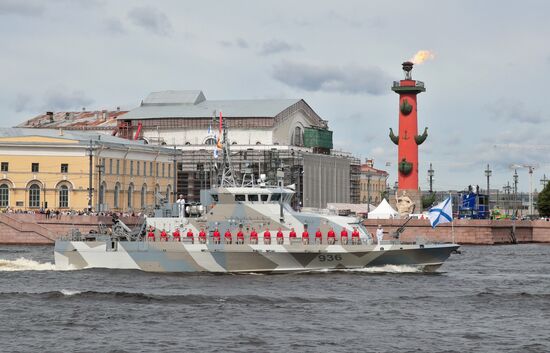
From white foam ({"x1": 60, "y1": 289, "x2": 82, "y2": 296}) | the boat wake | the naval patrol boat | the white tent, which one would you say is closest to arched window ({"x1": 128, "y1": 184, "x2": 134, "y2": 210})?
the white tent

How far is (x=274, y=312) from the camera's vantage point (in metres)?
41.8

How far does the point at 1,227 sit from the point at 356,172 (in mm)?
72159

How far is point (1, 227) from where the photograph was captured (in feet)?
312

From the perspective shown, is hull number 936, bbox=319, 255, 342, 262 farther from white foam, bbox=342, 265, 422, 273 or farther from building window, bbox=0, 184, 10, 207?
building window, bbox=0, 184, 10, 207

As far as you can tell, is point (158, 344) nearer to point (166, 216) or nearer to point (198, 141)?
point (166, 216)

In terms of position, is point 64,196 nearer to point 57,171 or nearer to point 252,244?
point 57,171

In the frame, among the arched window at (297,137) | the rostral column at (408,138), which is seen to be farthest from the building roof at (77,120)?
the rostral column at (408,138)

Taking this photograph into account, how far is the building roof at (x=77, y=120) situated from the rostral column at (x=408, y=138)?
155 ft

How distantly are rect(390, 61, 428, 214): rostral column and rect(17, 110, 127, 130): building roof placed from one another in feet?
155

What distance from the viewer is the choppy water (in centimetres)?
3544

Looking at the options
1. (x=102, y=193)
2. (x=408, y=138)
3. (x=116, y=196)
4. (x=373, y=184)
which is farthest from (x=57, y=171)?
(x=373, y=184)

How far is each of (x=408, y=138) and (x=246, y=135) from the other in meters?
35.3

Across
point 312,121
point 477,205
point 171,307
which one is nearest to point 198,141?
point 312,121

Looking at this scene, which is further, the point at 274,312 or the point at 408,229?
the point at 408,229
